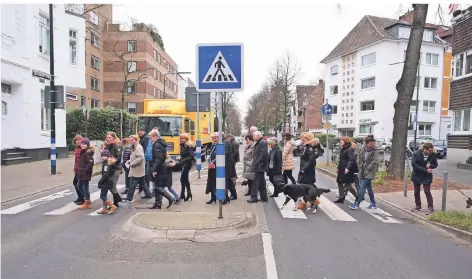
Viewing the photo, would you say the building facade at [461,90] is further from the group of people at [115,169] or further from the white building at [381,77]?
the white building at [381,77]

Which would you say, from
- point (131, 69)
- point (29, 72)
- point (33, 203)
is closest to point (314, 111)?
point (131, 69)

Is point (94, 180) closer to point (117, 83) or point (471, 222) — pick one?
point (471, 222)

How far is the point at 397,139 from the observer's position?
1302cm

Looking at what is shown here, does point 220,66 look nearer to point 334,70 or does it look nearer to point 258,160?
point 258,160

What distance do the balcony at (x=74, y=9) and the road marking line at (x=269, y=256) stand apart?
824 inches

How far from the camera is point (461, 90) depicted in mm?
20234

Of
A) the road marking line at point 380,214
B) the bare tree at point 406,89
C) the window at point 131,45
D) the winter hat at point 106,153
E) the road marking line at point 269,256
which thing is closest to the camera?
the road marking line at point 269,256

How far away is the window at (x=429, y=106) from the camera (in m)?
43.6

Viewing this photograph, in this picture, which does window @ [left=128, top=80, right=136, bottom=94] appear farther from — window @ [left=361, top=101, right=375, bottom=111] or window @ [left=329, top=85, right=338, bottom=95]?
window @ [left=361, top=101, right=375, bottom=111]

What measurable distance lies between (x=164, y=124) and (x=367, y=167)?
33.0ft

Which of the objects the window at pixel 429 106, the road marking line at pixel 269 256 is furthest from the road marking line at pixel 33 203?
the window at pixel 429 106

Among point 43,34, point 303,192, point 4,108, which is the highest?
point 43,34

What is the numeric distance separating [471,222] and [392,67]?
39.1 m

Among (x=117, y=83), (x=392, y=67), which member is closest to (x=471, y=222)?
(x=392, y=67)
